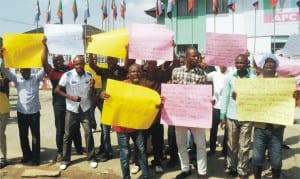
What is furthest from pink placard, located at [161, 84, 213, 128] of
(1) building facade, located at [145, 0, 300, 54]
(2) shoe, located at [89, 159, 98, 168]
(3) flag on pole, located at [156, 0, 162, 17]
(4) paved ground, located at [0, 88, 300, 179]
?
(3) flag on pole, located at [156, 0, 162, 17]

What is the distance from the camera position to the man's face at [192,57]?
5.67 m

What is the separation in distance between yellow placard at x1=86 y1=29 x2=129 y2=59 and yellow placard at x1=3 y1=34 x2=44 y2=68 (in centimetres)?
95

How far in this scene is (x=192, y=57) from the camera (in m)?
5.67

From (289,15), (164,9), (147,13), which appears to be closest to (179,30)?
(164,9)

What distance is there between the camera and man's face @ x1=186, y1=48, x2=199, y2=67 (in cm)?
567

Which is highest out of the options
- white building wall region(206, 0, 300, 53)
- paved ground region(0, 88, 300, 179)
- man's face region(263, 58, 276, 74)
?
white building wall region(206, 0, 300, 53)

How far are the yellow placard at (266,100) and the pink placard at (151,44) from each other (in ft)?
4.16

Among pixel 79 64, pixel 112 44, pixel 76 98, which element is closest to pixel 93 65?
pixel 79 64

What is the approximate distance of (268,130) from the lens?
212 inches

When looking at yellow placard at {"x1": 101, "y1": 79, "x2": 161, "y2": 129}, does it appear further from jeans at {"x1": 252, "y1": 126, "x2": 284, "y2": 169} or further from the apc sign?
the apc sign

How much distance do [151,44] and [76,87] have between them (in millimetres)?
1550

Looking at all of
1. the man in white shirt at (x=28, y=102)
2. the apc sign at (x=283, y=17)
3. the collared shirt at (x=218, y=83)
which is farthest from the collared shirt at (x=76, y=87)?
the apc sign at (x=283, y=17)

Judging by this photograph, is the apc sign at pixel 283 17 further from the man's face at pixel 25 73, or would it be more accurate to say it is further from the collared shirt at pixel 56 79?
the man's face at pixel 25 73

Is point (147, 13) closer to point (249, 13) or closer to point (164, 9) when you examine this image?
point (164, 9)
